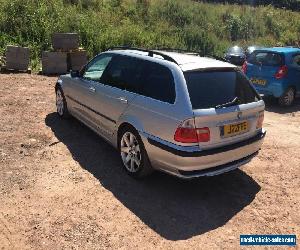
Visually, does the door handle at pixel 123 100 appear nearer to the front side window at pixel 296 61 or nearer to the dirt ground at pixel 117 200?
the dirt ground at pixel 117 200

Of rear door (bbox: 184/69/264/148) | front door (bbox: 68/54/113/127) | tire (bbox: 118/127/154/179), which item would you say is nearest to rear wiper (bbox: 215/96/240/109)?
rear door (bbox: 184/69/264/148)

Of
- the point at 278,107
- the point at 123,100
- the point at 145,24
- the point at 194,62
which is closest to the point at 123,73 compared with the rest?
the point at 123,100

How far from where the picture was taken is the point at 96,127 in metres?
6.34

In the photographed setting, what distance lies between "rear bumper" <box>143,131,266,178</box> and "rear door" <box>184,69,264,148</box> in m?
0.10

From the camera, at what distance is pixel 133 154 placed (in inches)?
211

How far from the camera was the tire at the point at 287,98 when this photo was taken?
1049 cm

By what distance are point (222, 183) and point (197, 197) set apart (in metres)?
0.63

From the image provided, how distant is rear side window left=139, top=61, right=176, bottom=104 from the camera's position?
4776 millimetres

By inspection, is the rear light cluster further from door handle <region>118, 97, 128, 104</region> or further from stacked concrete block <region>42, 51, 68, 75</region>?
stacked concrete block <region>42, 51, 68, 75</region>

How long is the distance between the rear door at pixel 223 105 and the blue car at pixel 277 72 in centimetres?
539

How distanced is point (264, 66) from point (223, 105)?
624 cm

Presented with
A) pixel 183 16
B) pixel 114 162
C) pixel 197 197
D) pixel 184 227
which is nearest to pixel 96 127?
pixel 114 162

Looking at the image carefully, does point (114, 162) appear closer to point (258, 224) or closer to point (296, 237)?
point (258, 224)

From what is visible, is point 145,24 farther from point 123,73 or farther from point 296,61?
point 123,73
